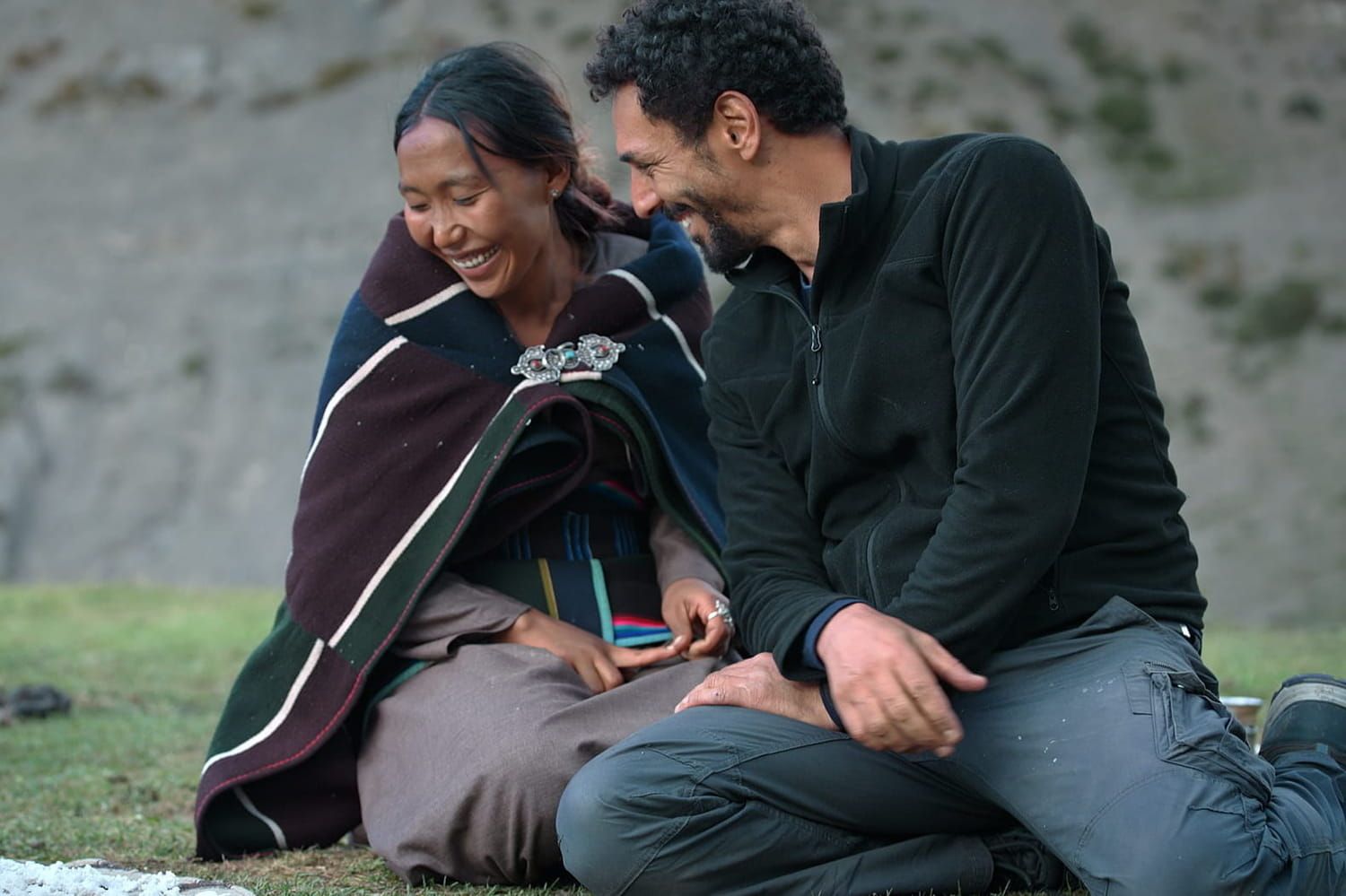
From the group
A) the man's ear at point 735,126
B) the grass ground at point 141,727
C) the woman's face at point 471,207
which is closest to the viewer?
the man's ear at point 735,126

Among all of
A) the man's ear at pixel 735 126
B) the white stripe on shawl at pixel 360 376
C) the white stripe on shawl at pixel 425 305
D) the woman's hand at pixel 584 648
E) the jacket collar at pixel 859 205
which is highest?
the man's ear at pixel 735 126

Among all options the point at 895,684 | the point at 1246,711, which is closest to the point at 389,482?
the point at 895,684

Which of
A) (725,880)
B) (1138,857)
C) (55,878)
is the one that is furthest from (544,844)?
(1138,857)

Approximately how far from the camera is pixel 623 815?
9.46ft

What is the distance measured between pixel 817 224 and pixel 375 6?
1063 inches

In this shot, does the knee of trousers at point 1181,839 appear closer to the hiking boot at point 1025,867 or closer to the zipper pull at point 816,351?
the hiking boot at point 1025,867

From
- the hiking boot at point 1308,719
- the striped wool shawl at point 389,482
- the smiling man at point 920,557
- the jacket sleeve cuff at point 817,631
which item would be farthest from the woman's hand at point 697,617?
the hiking boot at point 1308,719

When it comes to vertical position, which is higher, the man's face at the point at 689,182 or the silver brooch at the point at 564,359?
the man's face at the point at 689,182

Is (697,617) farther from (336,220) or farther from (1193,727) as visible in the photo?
(336,220)

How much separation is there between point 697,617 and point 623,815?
916 mm

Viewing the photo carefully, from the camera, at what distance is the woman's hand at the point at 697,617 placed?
367 centimetres

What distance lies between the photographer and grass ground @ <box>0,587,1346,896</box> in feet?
12.0

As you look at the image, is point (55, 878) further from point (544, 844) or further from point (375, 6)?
point (375, 6)

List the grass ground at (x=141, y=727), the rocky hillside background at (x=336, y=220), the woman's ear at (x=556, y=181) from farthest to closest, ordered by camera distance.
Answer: the rocky hillside background at (x=336, y=220)
the woman's ear at (x=556, y=181)
the grass ground at (x=141, y=727)
